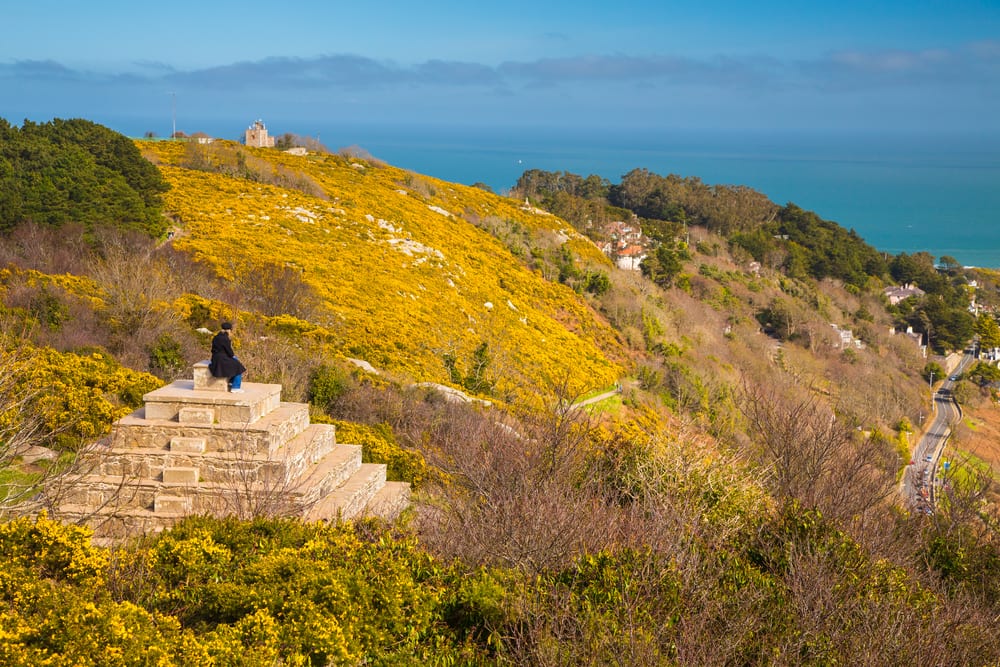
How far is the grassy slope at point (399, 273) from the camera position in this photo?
24.8 meters

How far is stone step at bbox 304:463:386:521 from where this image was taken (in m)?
10.3

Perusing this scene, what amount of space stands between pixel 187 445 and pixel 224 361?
48.8 inches

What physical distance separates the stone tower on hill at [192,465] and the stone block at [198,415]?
13mm

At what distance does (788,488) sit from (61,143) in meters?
29.2

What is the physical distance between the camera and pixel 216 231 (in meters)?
28.0

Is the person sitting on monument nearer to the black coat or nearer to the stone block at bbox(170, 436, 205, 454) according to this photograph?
the black coat

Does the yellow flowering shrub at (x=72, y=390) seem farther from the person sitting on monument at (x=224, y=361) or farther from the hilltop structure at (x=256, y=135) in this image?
the hilltop structure at (x=256, y=135)

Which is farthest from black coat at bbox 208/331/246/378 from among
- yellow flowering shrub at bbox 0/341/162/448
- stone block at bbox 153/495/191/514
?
yellow flowering shrub at bbox 0/341/162/448

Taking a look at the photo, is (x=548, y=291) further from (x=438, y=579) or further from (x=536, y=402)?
(x=438, y=579)

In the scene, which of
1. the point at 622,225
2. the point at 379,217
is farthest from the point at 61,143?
the point at 622,225

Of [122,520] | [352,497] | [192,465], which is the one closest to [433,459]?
[352,497]

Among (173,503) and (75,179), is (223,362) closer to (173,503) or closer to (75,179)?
Answer: (173,503)

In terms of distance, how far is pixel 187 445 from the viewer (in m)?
10.2

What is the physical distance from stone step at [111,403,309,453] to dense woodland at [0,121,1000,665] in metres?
1.00
